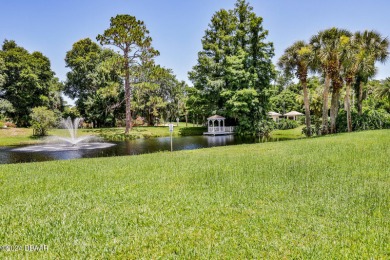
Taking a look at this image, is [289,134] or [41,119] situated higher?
[41,119]

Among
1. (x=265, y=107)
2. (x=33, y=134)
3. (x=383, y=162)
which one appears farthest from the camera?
(x=265, y=107)

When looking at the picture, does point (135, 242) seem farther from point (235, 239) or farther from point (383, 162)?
point (383, 162)

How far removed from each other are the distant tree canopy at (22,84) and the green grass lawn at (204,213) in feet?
117

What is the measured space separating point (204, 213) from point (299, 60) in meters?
25.6

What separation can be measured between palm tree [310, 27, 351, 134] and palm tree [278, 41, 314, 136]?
826 mm

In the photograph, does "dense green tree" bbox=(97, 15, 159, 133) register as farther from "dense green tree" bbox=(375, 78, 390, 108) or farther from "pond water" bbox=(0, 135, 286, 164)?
"dense green tree" bbox=(375, 78, 390, 108)

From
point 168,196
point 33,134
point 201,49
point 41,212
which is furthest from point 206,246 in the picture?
point 201,49

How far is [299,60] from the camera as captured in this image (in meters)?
26.5

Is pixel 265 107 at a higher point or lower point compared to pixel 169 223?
higher

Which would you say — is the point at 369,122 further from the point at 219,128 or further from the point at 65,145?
the point at 65,145

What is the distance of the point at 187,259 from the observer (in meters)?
3.45

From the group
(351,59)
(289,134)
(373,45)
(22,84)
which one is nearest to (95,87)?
(22,84)

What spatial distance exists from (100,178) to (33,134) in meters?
28.0

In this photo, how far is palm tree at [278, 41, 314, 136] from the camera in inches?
979
